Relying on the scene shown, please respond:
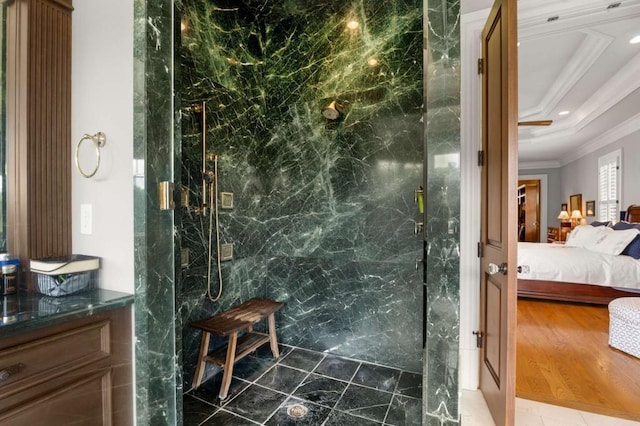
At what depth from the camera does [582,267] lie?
3.76 m

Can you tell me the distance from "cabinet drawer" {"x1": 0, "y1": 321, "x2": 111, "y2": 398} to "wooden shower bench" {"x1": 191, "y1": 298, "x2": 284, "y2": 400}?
2.86 ft

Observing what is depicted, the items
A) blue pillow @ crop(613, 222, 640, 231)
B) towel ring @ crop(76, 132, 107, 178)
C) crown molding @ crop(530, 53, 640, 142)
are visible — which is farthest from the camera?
blue pillow @ crop(613, 222, 640, 231)

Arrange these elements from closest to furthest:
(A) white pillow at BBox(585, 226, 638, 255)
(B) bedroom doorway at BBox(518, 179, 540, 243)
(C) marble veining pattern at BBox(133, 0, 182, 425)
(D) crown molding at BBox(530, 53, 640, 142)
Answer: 1. (C) marble veining pattern at BBox(133, 0, 182, 425)
2. (D) crown molding at BBox(530, 53, 640, 142)
3. (A) white pillow at BBox(585, 226, 638, 255)
4. (B) bedroom doorway at BBox(518, 179, 540, 243)

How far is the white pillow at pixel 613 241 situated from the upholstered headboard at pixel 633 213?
0.60 meters

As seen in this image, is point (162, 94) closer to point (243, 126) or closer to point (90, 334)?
point (90, 334)

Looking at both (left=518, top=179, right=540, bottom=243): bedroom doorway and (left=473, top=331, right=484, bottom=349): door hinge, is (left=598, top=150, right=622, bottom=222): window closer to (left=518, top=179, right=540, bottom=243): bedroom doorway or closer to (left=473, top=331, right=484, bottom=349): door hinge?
(left=518, top=179, right=540, bottom=243): bedroom doorway

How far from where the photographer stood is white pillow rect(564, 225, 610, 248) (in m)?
4.30

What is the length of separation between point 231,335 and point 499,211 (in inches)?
71.9

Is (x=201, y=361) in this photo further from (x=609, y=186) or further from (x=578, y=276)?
(x=609, y=186)

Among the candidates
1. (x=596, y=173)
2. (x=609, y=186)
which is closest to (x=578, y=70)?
(x=609, y=186)

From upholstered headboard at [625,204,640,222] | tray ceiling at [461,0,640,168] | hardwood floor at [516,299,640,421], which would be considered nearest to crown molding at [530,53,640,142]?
tray ceiling at [461,0,640,168]

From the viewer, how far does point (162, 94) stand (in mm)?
1225

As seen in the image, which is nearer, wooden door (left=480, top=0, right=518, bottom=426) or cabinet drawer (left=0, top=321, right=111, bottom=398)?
cabinet drawer (left=0, top=321, right=111, bottom=398)

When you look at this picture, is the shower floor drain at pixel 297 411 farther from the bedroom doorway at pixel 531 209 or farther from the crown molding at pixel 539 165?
the bedroom doorway at pixel 531 209
